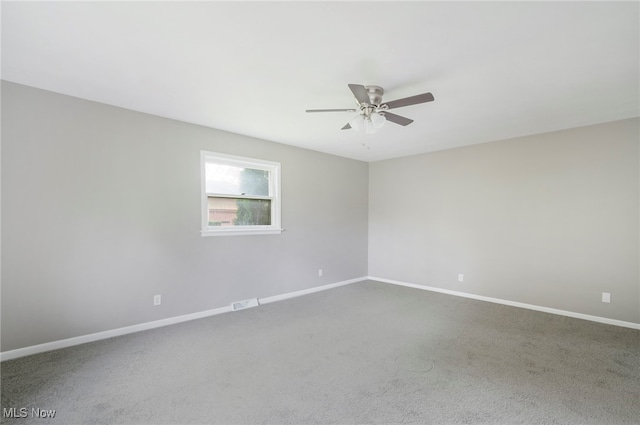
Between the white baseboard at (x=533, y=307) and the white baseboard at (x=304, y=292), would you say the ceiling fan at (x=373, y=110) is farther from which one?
the white baseboard at (x=533, y=307)

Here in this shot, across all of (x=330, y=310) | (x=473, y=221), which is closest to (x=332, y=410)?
(x=330, y=310)

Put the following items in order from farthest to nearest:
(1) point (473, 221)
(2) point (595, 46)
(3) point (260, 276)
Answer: (1) point (473, 221) → (3) point (260, 276) → (2) point (595, 46)

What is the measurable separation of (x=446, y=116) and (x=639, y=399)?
9.34 feet

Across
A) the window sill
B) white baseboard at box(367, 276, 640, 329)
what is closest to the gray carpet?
white baseboard at box(367, 276, 640, 329)

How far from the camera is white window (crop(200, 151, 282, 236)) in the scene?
145 inches

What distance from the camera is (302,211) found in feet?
15.2

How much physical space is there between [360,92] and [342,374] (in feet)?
7.34

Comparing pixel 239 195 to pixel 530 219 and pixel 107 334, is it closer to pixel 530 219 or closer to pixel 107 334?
pixel 107 334

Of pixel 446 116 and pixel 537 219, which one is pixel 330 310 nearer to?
pixel 446 116

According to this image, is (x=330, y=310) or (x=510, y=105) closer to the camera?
(x=510, y=105)

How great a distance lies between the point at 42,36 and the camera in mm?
1795

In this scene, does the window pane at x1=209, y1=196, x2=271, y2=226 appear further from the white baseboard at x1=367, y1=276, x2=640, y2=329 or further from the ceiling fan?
the white baseboard at x1=367, y1=276, x2=640, y2=329

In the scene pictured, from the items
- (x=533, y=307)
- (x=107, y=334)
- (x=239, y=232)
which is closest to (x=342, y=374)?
(x=239, y=232)

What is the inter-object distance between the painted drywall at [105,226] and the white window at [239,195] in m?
0.12
